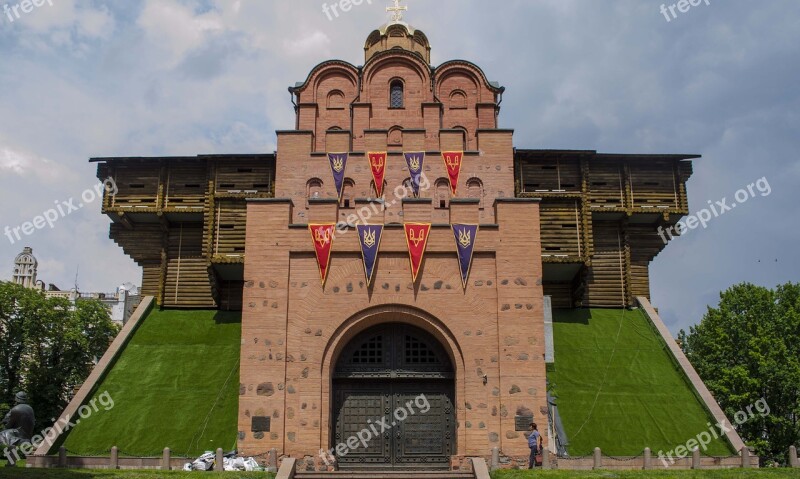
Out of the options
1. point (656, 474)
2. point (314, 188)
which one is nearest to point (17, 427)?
point (314, 188)

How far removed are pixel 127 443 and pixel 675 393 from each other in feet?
70.9

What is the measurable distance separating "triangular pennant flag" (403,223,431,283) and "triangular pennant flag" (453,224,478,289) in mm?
986

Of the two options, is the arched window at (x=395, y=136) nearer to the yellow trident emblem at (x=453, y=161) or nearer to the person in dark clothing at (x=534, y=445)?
the yellow trident emblem at (x=453, y=161)

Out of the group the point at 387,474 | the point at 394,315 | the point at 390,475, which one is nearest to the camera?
the point at 390,475

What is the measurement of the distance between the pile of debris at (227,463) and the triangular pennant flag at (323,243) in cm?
586

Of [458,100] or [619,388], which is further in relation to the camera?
[458,100]

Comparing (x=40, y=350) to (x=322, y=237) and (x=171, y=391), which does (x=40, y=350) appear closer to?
(x=171, y=391)

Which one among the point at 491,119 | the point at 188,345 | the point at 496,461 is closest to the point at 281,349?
the point at 496,461

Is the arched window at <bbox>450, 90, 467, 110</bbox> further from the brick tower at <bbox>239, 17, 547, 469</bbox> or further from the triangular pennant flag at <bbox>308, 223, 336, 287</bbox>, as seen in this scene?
the triangular pennant flag at <bbox>308, 223, 336, 287</bbox>

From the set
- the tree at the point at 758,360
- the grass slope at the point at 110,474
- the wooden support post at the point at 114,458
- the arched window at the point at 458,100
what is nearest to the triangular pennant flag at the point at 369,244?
the grass slope at the point at 110,474

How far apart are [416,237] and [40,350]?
27.2m

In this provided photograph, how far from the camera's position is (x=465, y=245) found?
2580cm

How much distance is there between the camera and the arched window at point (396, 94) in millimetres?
34688

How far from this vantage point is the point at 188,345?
36.0m
